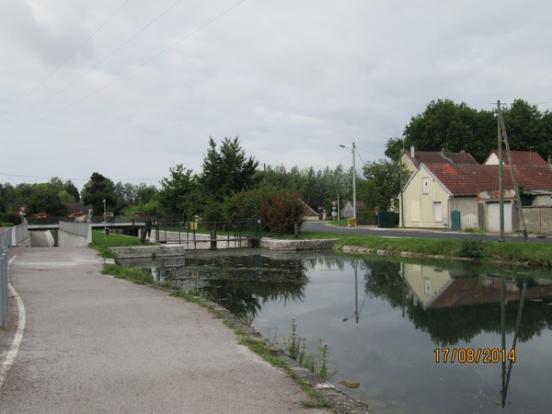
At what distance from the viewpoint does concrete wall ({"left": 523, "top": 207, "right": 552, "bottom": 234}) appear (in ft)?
98.9

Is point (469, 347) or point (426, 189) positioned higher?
point (426, 189)

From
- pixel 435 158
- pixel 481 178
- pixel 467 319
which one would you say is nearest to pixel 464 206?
pixel 481 178

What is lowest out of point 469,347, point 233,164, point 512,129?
point 469,347

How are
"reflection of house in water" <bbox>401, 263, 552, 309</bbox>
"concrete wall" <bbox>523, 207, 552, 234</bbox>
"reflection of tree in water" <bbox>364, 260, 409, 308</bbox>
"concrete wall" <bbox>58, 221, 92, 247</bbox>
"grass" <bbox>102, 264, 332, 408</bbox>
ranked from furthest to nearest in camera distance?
"concrete wall" <bbox>58, 221, 92, 247</bbox>
"concrete wall" <bbox>523, 207, 552, 234</bbox>
"reflection of tree in water" <bbox>364, 260, 409, 308</bbox>
"reflection of house in water" <bbox>401, 263, 552, 309</bbox>
"grass" <bbox>102, 264, 332, 408</bbox>

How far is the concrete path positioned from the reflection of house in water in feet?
22.9

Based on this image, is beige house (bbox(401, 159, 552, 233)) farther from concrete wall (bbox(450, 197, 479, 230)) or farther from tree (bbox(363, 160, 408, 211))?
tree (bbox(363, 160, 408, 211))

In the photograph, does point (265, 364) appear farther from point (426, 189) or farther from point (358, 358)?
point (426, 189)

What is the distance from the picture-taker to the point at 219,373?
654 centimetres

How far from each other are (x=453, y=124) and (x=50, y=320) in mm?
69526

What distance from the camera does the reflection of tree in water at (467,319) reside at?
1091 cm

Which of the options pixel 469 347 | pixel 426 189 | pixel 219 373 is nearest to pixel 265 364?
pixel 219 373

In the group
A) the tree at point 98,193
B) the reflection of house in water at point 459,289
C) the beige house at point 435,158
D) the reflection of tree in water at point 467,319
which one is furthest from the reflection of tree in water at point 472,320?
the tree at point 98,193
